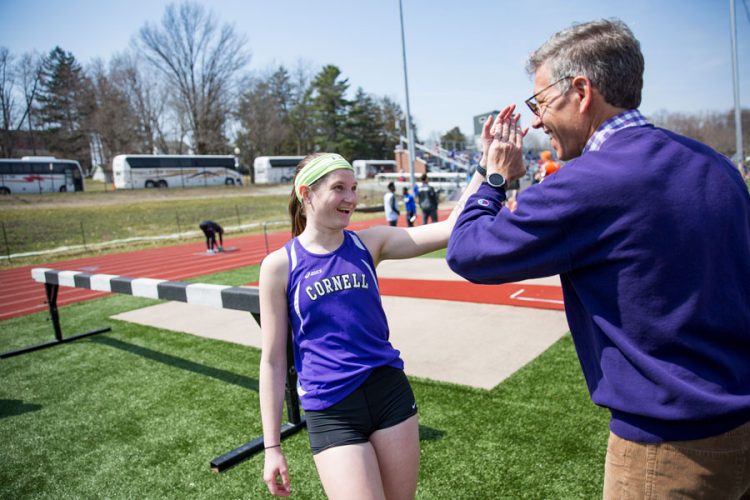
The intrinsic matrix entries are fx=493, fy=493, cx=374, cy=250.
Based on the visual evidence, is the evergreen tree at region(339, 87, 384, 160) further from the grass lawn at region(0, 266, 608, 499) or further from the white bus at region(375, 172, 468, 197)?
the grass lawn at region(0, 266, 608, 499)

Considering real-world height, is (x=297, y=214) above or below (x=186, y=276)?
above

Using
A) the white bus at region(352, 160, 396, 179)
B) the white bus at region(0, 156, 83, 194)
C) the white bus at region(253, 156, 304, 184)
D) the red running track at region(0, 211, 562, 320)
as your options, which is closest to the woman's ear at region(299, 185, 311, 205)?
the red running track at region(0, 211, 562, 320)

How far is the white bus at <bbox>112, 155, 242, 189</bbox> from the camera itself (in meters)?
38.3

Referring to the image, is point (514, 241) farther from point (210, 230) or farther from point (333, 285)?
point (210, 230)

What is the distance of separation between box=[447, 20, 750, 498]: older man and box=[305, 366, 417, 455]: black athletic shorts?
805 mm

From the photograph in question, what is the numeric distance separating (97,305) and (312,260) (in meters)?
8.90

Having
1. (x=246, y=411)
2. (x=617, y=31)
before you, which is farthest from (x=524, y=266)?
(x=246, y=411)

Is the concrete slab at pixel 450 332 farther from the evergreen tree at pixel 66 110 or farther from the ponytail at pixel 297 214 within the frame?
the evergreen tree at pixel 66 110

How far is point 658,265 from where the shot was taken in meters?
1.18

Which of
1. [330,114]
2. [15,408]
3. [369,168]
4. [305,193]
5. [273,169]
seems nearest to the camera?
[305,193]

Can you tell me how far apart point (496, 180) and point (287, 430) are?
2.99 m

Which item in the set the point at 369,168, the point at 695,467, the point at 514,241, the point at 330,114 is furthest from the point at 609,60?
the point at 330,114

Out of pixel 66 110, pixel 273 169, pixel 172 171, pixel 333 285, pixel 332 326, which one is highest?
pixel 66 110

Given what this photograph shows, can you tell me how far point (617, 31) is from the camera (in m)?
1.36
